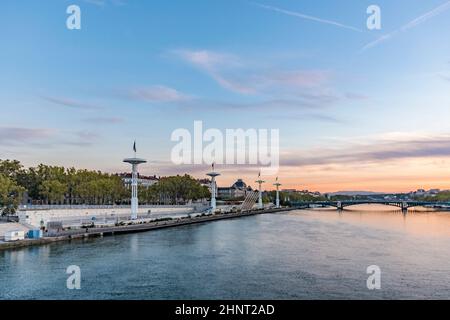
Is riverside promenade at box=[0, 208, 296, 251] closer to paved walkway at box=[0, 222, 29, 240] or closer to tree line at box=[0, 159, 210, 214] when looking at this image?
paved walkway at box=[0, 222, 29, 240]

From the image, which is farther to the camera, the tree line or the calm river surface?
the tree line

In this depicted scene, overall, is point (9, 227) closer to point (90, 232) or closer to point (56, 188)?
point (90, 232)

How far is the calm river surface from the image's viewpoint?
1190 inches

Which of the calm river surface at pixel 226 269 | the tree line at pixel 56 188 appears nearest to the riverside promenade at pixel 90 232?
the calm river surface at pixel 226 269

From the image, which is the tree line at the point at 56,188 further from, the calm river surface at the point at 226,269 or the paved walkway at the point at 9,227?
the calm river surface at the point at 226,269

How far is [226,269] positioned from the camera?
3891 cm

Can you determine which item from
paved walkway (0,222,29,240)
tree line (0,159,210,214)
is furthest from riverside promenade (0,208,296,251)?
tree line (0,159,210,214)

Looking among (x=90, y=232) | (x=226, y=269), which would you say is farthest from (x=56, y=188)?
(x=226, y=269)

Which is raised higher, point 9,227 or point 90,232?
point 9,227

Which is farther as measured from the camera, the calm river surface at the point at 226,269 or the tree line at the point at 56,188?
the tree line at the point at 56,188

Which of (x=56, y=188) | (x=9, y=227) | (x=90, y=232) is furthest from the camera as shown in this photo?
(x=56, y=188)

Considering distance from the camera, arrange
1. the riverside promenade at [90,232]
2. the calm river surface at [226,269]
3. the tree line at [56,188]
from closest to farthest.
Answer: the calm river surface at [226,269], the riverside promenade at [90,232], the tree line at [56,188]

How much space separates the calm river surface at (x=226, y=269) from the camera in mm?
30234

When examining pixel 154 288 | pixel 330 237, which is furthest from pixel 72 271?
pixel 330 237
